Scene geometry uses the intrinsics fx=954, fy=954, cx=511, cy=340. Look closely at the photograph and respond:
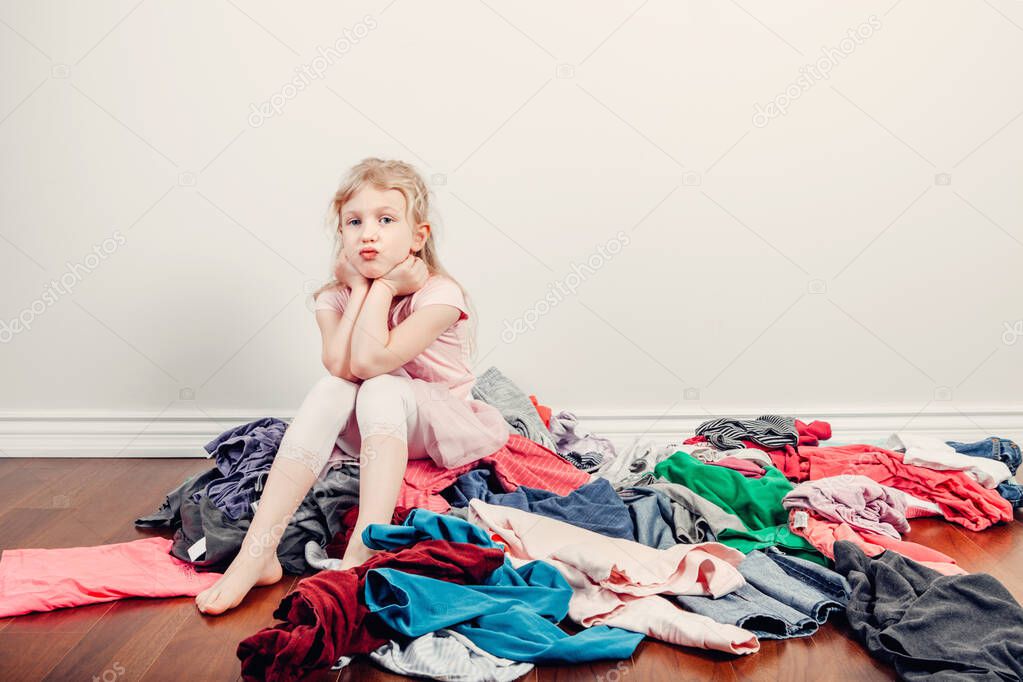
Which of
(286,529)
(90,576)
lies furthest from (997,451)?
(90,576)

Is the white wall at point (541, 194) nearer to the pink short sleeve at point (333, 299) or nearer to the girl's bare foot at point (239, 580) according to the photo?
the pink short sleeve at point (333, 299)

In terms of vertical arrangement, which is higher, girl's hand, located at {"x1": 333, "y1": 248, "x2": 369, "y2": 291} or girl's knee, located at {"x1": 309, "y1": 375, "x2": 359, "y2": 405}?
girl's hand, located at {"x1": 333, "y1": 248, "x2": 369, "y2": 291}

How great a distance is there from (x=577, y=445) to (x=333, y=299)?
31.0 inches

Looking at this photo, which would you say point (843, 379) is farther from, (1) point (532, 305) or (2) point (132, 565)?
(2) point (132, 565)

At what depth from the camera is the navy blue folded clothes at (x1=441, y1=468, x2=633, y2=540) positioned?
1.91 metres

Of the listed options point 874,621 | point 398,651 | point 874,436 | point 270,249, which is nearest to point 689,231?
point 874,436

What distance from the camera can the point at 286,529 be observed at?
1.87 m

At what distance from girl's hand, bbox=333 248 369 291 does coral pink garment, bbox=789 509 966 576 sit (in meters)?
1.05

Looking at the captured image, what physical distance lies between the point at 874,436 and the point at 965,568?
989mm

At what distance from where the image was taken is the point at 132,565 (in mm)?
1804

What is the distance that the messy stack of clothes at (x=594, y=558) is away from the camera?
1.45 meters

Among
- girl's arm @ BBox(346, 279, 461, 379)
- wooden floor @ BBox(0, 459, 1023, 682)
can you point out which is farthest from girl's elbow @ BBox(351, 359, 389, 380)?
wooden floor @ BBox(0, 459, 1023, 682)

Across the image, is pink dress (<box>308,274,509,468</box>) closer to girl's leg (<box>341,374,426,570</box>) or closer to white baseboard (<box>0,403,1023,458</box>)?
girl's leg (<box>341,374,426,570</box>)

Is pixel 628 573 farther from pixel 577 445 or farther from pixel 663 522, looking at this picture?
pixel 577 445
